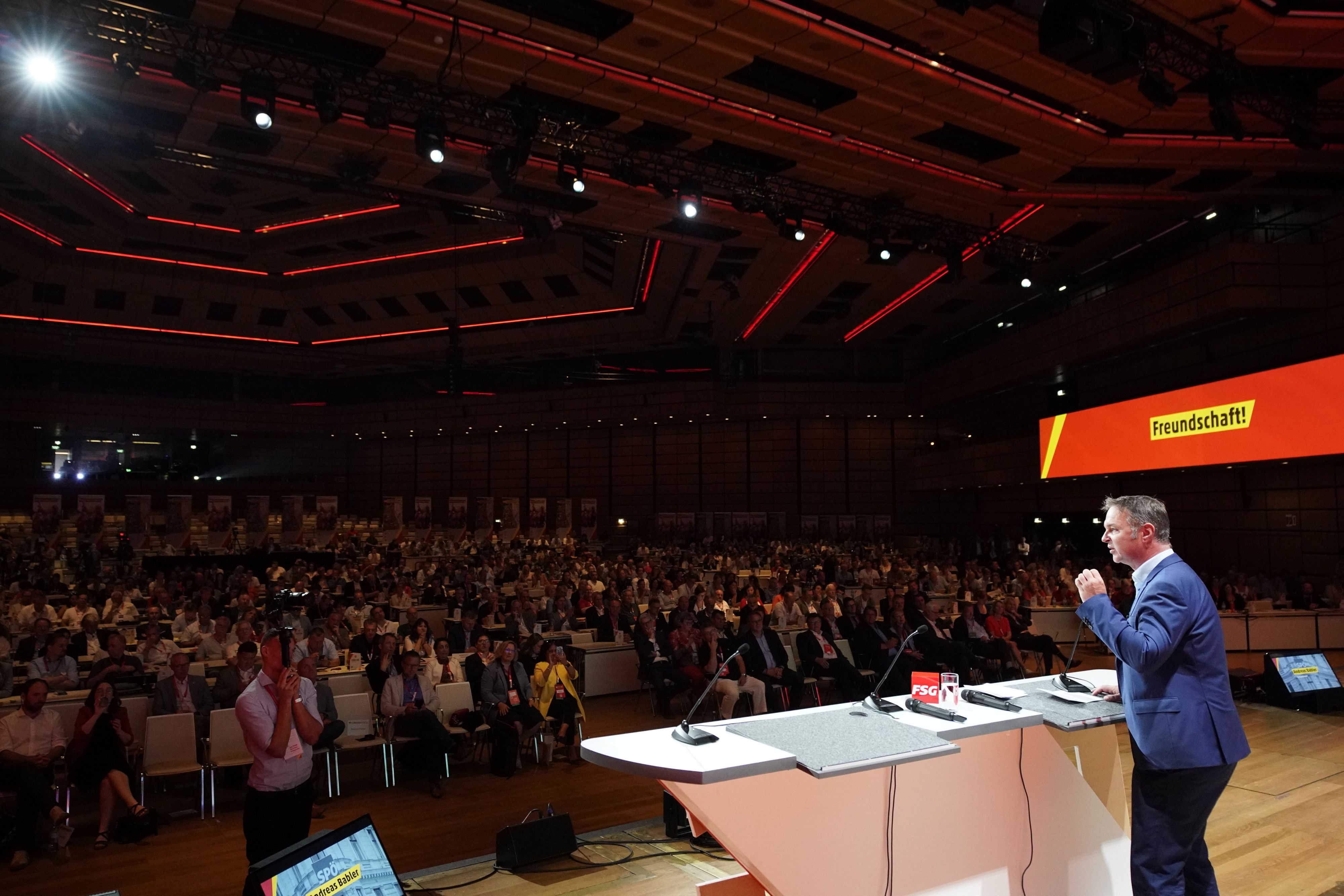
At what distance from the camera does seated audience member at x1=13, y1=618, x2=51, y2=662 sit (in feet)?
25.0

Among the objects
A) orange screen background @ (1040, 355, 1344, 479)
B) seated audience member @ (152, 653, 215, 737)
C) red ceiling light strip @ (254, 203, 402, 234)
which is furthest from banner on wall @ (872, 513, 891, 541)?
seated audience member @ (152, 653, 215, 737)

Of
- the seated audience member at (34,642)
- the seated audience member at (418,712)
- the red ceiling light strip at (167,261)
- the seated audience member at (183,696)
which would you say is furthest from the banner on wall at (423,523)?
the seated audience member at (183,696)

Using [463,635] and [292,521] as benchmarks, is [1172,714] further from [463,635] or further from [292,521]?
[292,521]

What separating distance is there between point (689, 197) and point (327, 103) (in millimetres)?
4083

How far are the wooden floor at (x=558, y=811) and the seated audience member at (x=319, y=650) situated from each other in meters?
1.11

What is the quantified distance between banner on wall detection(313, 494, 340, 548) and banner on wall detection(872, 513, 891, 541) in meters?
14.2

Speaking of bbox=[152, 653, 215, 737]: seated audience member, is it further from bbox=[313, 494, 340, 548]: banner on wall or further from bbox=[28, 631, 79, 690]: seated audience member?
bbox=[313, 494, 340, 548]: banner on wall

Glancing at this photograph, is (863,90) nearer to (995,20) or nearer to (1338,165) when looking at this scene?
(995,20)

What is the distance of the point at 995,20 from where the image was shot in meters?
7.25

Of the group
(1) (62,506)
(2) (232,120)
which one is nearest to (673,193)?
(2) (232,120)

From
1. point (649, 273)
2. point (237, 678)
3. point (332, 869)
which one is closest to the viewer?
point (332, 869)

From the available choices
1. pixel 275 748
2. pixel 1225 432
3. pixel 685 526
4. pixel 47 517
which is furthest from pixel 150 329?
pixel 1225 432

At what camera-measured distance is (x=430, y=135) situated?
8.16m

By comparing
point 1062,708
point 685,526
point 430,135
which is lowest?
point 1062,708
